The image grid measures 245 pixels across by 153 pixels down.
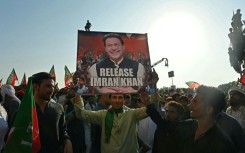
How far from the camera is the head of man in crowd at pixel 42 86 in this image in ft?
15.9

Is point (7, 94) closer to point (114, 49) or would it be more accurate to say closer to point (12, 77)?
point (114, 49)

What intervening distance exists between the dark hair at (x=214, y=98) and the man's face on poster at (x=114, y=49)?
2.47 metres

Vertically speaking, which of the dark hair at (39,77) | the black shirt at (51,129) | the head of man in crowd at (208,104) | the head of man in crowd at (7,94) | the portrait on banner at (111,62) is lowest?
the black shirt at (51,129)

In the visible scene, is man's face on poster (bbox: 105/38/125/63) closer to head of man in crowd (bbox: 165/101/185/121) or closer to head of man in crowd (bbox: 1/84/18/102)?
head of man in crowd (bbox: 165/101/185/121)

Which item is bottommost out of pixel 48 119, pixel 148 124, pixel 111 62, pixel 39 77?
pixel 148 124

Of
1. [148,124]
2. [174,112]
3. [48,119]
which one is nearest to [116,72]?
[174,112]

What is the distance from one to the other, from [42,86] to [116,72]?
5.17ft

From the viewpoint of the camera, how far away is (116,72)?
20.0 ft

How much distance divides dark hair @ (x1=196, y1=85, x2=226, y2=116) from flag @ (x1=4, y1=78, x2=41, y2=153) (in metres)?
1.94

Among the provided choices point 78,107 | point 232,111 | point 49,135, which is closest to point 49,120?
point 49,135

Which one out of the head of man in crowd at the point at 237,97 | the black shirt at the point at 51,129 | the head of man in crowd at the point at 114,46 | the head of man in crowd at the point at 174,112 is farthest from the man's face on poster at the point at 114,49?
the head of man in crowd at the point at 237,97

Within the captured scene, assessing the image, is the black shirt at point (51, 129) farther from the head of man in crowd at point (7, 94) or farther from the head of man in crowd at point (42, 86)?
the head of man in crowd at point (7, 94)

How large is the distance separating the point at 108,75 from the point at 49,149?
1.79m

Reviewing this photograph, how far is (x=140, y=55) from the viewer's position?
647 centimetres
